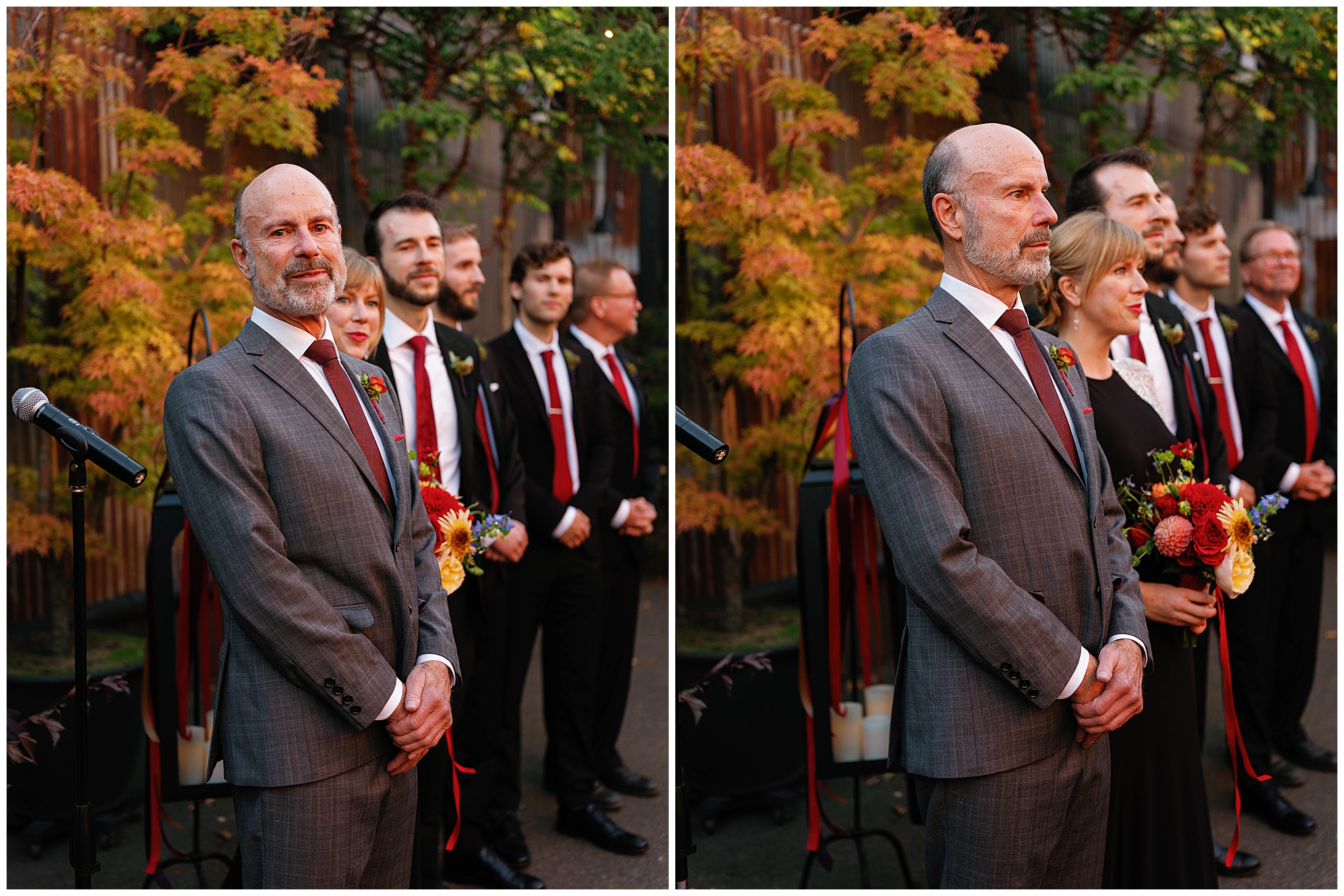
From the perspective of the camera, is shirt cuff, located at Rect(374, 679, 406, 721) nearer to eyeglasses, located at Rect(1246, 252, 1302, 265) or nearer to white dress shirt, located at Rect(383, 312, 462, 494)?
white dress shirt, located at Rect(383, 312, 462, 494)

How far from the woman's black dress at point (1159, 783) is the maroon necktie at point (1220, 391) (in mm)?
1726

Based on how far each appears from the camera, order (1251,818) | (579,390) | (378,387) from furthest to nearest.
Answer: (579,390), (1251,818), (378,387)

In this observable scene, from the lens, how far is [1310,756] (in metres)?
4.20

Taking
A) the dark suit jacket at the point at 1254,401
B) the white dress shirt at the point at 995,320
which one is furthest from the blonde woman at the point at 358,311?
the dark suit jacket at the point at 1254,401

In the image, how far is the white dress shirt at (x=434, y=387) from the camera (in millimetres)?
3324

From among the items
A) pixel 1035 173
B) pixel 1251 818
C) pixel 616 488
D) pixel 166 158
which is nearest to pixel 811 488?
pixel 616 488

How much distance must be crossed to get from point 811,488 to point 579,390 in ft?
3.82

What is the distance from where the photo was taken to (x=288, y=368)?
205cm

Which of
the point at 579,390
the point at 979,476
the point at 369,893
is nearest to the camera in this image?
the point at 979,476

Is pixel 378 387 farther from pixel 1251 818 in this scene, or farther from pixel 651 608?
pixel 1251 818

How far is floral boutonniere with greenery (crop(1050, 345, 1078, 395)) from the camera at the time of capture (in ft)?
7.33

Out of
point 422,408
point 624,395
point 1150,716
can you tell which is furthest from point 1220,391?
point 422,408

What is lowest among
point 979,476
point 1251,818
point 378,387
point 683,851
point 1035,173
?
point 1251,818

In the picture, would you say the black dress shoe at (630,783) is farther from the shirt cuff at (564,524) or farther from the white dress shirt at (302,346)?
the white dress shirt at (302,346)
